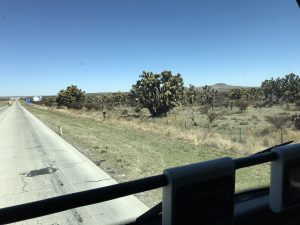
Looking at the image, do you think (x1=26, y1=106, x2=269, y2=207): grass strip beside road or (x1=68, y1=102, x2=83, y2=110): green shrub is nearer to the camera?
(x1=26, y1=106, x2=269, y2=207): grass strip beside road

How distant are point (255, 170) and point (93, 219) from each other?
6.73m

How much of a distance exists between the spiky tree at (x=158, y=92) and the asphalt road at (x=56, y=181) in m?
34.4

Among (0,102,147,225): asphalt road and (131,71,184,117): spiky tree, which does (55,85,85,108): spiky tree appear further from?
(0,102,147,225): asphalt road

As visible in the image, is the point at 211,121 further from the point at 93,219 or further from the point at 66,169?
the point at 93,219

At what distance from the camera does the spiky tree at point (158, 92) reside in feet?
172

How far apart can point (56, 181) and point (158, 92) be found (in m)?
43.0

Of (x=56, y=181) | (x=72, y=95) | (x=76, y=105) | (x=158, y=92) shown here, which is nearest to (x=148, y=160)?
(x=56, y=181)

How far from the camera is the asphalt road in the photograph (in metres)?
7.15

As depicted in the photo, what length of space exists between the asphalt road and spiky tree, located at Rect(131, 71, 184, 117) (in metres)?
34.4

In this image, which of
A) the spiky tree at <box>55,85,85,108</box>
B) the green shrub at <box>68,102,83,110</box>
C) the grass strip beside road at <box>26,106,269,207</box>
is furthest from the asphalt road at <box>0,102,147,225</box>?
the spiky tree at <box>55,85,85,108</box>

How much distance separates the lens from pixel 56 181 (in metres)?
10.6

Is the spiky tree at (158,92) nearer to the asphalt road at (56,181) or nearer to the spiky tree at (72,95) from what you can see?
the asphalt road at (56,181)

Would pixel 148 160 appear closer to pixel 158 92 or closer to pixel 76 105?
pixel 158 92

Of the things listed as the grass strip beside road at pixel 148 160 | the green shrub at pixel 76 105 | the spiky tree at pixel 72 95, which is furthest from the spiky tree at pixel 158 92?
the spiky tree at pixel 72 95
